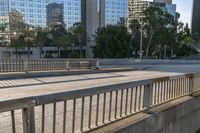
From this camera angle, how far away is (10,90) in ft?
33.6

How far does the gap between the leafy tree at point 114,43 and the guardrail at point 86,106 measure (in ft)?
157

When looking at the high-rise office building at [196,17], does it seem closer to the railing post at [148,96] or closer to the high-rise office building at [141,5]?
the high-rise office building at [141,5]

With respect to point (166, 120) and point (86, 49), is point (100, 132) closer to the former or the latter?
point (166, 120)

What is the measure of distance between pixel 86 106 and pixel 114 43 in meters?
50.9

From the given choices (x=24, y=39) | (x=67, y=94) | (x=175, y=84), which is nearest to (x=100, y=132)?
(x=67, y=94)

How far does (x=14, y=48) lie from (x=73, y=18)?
2711 cm

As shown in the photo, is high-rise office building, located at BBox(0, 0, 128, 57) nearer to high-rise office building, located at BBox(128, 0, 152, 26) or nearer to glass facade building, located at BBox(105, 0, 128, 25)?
glass facade building, located at BBox(105, 0, 128, 25)

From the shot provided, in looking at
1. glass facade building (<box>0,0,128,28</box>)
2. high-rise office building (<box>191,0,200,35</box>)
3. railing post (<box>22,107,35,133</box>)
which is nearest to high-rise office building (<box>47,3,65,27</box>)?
glass facade building (<box>0,0,128,28</box>)

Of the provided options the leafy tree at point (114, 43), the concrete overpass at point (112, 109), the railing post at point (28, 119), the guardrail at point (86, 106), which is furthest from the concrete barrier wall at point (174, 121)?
the leafy tree at point (114, 43)

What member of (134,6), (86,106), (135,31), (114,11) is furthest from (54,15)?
(86,106)

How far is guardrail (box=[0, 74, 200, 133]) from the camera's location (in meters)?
3.66

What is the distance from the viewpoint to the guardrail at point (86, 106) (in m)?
3.66

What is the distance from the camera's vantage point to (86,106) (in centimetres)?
706

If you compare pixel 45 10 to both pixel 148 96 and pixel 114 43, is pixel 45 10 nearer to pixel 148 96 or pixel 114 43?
pixel 114 43
